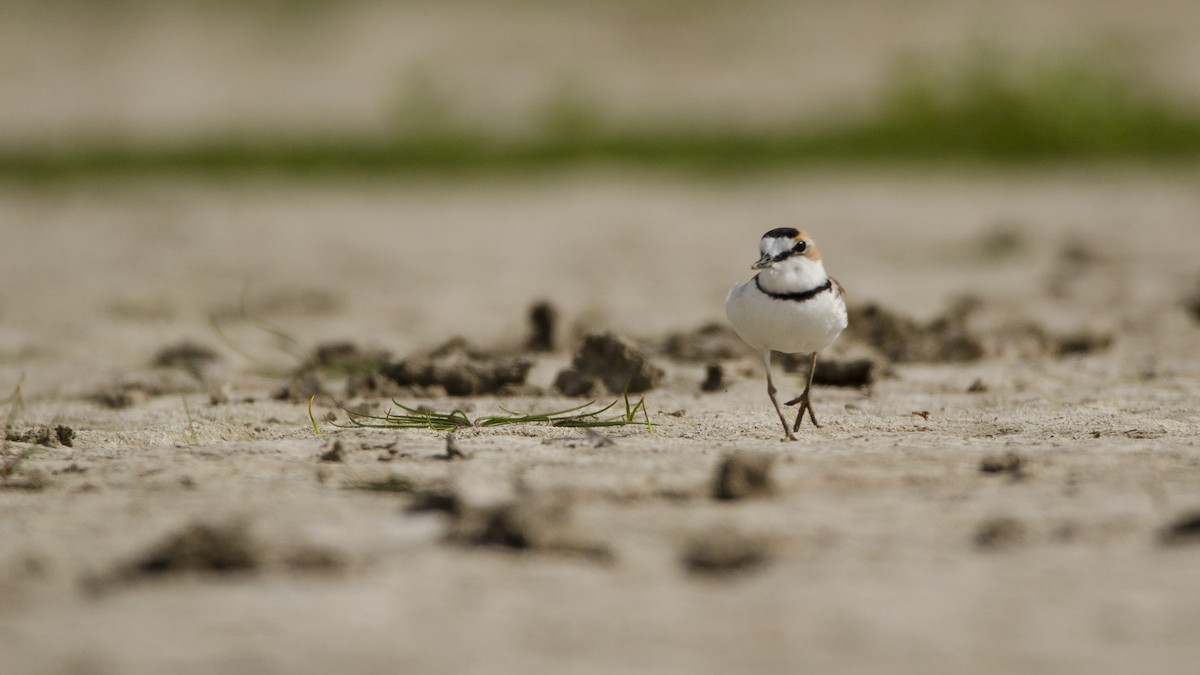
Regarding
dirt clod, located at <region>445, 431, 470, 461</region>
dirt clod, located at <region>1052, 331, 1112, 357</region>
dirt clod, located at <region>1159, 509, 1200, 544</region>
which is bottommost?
dirt clod, located at <region>1159, 509, 1200, 544</region>

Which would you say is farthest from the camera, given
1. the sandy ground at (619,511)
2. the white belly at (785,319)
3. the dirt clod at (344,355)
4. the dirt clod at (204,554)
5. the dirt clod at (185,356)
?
the dirt clod at (185,356)

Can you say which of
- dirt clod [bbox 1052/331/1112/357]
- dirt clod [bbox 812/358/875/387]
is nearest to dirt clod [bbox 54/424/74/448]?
dirt clod [bbox 812/358/875/387]

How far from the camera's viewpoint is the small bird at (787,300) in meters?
3.58

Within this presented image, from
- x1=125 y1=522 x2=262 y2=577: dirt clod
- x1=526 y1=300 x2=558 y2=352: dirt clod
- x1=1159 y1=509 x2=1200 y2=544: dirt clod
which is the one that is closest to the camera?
x1=125 y1=522 x2=262 y2=577: dirt clod

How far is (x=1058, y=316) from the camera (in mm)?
5973

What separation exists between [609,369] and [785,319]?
1040mm

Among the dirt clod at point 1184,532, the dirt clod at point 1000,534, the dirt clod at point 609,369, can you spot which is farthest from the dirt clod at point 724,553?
the dirt clod at point 609,369

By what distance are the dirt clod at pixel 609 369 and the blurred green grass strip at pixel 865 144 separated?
7.92m

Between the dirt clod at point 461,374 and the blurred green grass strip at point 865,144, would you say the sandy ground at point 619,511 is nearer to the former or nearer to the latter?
the dirt clod at point 461,374

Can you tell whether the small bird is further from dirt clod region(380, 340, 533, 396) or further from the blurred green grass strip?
the blurred green grass strip

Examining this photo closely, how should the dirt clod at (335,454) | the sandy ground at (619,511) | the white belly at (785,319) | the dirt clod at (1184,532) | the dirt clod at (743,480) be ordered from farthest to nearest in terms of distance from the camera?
the white belly at (785,319), the dirt clod at (335,454), the dirt clod at (743,480), the dirt clod at (1184,532), the sandy ground at (619,511)

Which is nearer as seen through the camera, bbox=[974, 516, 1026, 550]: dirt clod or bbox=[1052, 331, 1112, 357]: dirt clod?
bbox=[974, 516, 1026, 550]: dirt clod

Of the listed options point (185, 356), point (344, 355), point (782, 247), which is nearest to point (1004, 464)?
point (782, 247)

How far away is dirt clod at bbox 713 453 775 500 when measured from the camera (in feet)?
9.44
